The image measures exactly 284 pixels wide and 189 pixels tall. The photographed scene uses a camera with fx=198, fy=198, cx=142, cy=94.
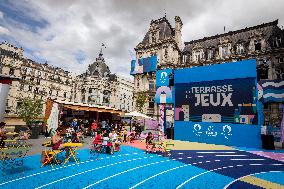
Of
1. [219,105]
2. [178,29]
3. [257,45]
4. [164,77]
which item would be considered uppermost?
[178,29]

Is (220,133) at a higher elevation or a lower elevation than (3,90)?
lower

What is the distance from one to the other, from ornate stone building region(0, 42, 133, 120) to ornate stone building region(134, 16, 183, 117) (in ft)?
72.2

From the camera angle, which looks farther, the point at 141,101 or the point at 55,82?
the point at 55,82

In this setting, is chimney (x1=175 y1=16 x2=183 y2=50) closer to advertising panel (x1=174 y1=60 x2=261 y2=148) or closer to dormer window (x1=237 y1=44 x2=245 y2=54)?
dormer window (x1=237 y1=44 x2=245 y2=54)

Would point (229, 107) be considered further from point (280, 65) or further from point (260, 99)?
point (280, 65)

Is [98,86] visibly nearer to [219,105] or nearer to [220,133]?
[219,105]

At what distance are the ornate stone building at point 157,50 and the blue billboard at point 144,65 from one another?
128 cm

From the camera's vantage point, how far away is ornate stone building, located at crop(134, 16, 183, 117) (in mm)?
38062

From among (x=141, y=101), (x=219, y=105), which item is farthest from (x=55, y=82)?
(x=219, y=105)

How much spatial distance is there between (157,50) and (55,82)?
38.6 meters

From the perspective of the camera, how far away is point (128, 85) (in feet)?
256

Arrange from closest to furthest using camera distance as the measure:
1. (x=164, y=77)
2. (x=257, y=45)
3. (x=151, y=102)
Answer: (x=164, y=77) < (x=257, y=45) < (x=151, y=102)

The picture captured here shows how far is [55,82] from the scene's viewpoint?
62844 millimetres

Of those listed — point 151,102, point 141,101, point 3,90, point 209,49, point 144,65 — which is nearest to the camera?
point 3,90
